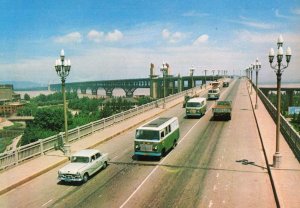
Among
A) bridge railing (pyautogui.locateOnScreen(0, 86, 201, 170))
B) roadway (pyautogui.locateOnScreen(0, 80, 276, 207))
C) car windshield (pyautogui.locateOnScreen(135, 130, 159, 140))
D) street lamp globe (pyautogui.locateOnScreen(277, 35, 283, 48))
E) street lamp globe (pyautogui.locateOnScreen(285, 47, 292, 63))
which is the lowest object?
roadway (pyautogui.locateOnScreen(0, 80, 276, 207))

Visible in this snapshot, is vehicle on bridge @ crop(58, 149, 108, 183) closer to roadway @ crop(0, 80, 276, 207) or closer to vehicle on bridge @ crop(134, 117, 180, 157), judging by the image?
roadway @ crop(0, 80, 276, 207)

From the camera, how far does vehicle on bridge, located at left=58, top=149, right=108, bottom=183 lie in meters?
17.3

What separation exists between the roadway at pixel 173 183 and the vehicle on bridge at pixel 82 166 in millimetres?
415

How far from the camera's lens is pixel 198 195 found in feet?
50.8

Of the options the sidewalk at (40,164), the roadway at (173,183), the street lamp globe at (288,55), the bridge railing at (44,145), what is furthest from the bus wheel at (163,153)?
the street lamp globe at (288,55)

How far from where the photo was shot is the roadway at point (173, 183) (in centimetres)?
1495

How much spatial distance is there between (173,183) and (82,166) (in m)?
5.12

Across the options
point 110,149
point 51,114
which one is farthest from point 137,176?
point 51,114

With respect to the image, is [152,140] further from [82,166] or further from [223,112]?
[223,112]

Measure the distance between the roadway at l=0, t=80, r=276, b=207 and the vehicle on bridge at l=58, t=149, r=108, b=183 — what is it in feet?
1.36

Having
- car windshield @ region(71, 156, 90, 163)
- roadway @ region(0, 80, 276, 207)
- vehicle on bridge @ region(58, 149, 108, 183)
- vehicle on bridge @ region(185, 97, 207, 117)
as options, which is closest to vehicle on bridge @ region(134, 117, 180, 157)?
roadway @ region(0, 80, 276, 207)

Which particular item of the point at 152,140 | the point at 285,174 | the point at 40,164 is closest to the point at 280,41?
the point at 285,174

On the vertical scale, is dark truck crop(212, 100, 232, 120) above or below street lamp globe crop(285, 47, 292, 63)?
below

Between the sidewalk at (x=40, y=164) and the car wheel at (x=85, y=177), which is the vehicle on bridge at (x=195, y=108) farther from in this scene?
the car wheel at (x=85, y=177)
